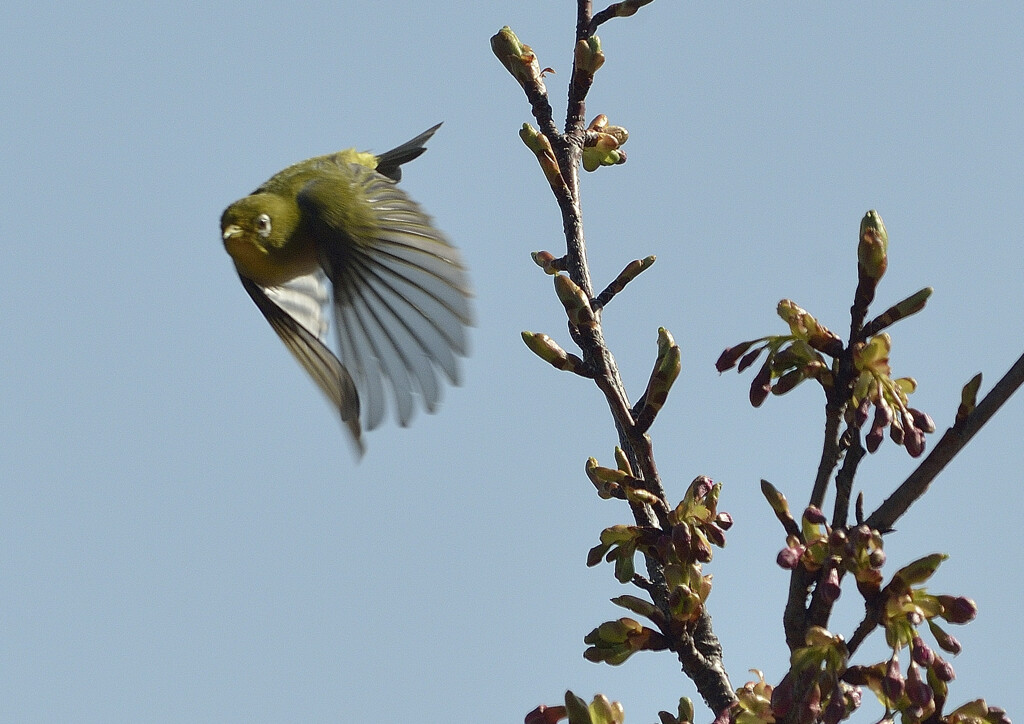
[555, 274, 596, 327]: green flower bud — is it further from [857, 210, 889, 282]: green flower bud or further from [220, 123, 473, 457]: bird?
[220, 123, 473, 457]: bird

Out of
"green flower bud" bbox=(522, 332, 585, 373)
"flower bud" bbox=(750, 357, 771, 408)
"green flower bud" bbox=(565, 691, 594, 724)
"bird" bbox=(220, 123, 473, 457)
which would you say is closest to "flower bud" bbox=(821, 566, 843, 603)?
"flower bud" bbox=(750, 357, 771, 408)

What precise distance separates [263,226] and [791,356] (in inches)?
167

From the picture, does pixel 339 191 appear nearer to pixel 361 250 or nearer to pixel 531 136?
pixel 361 250

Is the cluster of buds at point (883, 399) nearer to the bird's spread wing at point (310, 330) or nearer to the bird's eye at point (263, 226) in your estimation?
the bird's spread wing at point (310, 330)

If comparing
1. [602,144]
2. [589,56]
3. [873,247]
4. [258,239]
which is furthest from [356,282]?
[873,247]

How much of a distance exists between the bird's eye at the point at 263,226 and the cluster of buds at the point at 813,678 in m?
4.54

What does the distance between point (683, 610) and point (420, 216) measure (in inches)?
119

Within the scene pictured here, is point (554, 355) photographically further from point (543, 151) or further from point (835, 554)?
point (835, 554)

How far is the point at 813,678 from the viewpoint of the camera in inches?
79.6

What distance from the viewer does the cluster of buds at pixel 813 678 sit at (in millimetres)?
2014

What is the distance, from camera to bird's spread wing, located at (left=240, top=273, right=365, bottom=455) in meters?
4.65

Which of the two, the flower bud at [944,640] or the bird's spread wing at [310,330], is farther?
the bird's spread wing at [310,330]

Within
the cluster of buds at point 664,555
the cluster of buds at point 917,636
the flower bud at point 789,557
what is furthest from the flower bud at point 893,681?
the cluster of buds at point 664,555

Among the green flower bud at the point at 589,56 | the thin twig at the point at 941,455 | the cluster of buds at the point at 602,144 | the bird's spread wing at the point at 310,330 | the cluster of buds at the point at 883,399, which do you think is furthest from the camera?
the bird's spread wing at the point at 310,330
